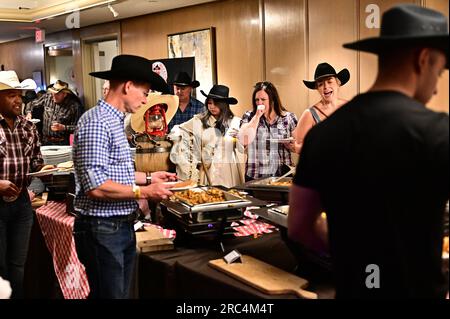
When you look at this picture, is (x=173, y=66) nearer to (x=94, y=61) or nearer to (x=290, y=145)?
(x=94, y=61)

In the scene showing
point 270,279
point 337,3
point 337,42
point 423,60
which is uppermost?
point 337,3

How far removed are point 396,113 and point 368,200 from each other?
201mm

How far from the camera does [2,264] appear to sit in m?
3.06

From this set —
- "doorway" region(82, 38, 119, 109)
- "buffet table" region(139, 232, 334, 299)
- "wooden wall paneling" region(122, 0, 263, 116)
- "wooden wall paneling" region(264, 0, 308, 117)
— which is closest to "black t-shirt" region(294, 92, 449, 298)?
"buffet table" region(139, 232, 334, 299)

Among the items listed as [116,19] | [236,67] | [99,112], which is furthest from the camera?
[116,19]

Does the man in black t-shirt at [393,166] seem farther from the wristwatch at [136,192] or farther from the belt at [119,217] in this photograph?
the belt at [119,217]

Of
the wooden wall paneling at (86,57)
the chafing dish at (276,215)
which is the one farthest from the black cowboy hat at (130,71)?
the wooden wall paneling at (86,57)

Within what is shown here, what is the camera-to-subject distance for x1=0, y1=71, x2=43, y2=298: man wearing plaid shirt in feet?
9.89

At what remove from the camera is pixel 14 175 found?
3.04 meters

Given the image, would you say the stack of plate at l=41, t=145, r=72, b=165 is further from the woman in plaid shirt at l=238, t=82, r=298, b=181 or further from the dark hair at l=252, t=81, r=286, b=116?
the dark hair at l=252, t=81, r=286, b=116

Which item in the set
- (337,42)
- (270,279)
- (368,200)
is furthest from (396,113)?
(337,42)

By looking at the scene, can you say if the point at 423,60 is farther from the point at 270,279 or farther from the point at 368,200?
the point at 270,279

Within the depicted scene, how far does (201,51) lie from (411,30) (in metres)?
5.87

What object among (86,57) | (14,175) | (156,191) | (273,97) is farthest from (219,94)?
(86,57)
